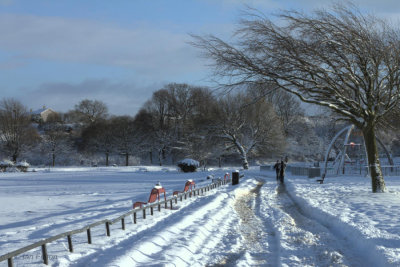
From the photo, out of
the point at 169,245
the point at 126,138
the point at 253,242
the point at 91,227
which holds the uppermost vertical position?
the point at 126,138

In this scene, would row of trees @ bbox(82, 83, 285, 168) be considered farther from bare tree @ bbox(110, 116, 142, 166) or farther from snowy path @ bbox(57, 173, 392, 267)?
snowy path @ bbox(57, 173, 392, 267)

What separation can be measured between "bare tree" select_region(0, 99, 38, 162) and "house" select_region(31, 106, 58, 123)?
90.2 ft

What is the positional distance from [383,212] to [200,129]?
44276mm

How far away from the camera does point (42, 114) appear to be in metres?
108

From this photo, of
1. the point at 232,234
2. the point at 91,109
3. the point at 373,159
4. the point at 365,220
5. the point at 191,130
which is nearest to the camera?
the point at 232,234

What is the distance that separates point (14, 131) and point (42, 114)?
134 feet

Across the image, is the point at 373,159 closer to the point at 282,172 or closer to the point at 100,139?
the point at 282,172

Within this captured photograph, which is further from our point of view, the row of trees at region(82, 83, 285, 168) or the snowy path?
the row of trees at region(82, 83, 285, 168)

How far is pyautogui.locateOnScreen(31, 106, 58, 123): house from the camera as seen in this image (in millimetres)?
103312

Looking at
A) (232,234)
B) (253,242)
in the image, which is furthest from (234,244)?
(232,234)

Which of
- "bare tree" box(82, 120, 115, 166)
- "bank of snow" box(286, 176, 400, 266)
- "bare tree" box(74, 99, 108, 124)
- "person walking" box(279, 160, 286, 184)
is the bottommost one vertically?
"bank of snow" box(286, 176, 400, 266)

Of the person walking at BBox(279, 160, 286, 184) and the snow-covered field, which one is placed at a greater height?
→ the person walking at BBox(279, 160, 286, 184)

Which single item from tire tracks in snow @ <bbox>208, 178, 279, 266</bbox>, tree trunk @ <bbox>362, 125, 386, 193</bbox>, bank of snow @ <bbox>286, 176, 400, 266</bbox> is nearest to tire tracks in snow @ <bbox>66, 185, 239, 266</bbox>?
tire tracks in snow @ <bbox>208, 178, 279, 266</bbox>

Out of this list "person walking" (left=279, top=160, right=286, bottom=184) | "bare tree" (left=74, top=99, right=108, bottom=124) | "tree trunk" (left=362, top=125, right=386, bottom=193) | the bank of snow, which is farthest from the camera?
"bare tree" (left=74, top=99, right=108, bottom=124)
